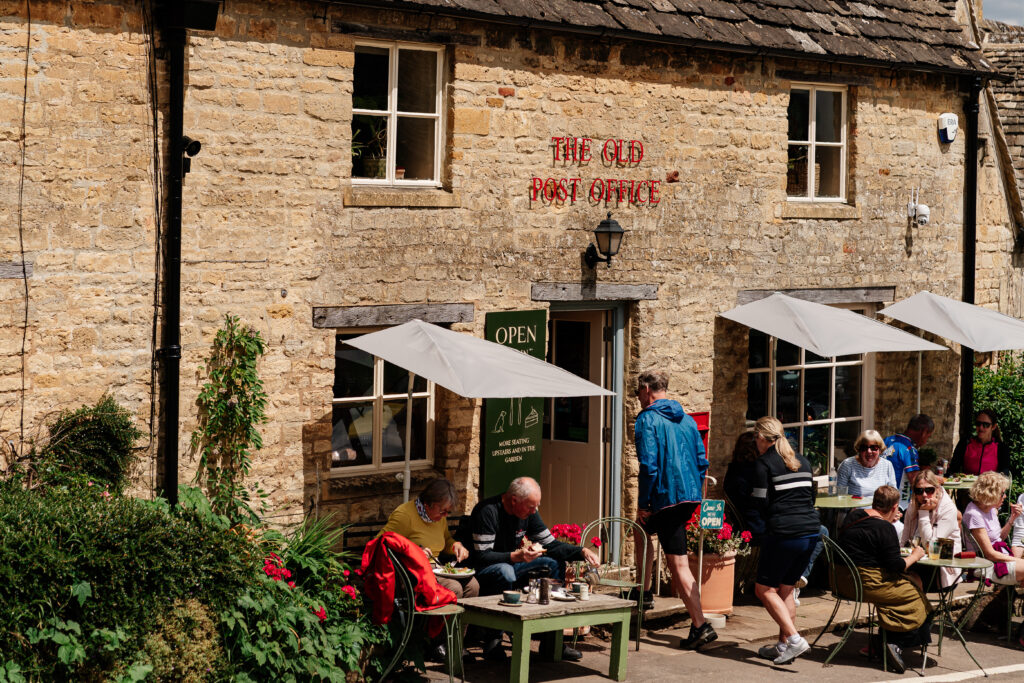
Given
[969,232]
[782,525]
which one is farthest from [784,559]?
[969,232]

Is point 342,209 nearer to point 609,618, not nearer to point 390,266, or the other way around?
point 390,266

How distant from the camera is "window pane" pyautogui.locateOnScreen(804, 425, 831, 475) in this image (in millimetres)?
13219

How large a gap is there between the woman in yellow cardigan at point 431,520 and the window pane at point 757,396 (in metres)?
4.36

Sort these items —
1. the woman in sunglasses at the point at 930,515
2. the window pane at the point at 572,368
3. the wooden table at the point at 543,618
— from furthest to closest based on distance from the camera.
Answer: the window pane at the point at 572,368 → the woman in sunglasses at the point at 930,515 → the wooden table at the point at 543,618

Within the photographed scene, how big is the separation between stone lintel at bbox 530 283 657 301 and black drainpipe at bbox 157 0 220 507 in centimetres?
309

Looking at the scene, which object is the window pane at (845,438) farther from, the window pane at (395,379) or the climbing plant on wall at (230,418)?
the climbing plant on wall at (230,418)

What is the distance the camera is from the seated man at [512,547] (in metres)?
9.11

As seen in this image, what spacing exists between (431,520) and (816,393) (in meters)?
5.51

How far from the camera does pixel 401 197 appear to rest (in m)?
10.1

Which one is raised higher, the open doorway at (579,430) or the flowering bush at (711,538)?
the open doorway at (579,430)

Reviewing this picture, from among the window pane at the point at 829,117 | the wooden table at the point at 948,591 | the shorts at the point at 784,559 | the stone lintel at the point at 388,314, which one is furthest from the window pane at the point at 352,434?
the window pane at the point at 829,117

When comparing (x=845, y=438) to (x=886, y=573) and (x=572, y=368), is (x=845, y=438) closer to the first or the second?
(x=572, y=368)

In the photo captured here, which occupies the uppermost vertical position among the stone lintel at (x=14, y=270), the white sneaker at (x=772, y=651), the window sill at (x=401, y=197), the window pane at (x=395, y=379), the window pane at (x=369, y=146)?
the window pane at (x=369, y=146)

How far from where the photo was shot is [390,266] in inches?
398
